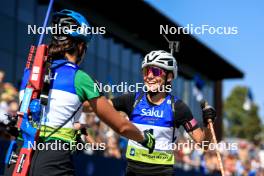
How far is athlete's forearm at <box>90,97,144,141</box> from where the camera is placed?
462 cm

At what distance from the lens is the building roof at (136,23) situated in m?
25.0

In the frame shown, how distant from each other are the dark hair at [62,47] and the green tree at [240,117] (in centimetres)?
10595

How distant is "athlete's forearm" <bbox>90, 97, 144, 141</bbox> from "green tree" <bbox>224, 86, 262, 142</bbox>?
10603cm

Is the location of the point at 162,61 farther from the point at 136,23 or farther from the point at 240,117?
the point at 240,117

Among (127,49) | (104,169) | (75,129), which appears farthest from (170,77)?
(127,49)

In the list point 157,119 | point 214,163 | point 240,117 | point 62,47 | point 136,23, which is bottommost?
point 157,119

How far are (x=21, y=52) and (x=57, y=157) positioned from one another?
52.1 ft

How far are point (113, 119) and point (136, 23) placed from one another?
24.8 metres

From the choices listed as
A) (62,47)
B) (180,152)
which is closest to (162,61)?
(62,47)

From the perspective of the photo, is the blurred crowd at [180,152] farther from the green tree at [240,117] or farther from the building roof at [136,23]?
the green tree at [240,117]

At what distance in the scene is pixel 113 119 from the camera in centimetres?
462

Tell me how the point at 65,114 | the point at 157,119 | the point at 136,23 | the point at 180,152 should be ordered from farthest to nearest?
the point at 136,23, the point at 180,152, the point at 157,119, the point at 65,114

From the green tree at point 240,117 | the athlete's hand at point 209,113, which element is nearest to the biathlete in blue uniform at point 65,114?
the athlete's hand at point 209,113

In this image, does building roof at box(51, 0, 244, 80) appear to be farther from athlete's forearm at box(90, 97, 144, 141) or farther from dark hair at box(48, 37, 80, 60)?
athlete's forearm at box(90, 97, 144, 141)
